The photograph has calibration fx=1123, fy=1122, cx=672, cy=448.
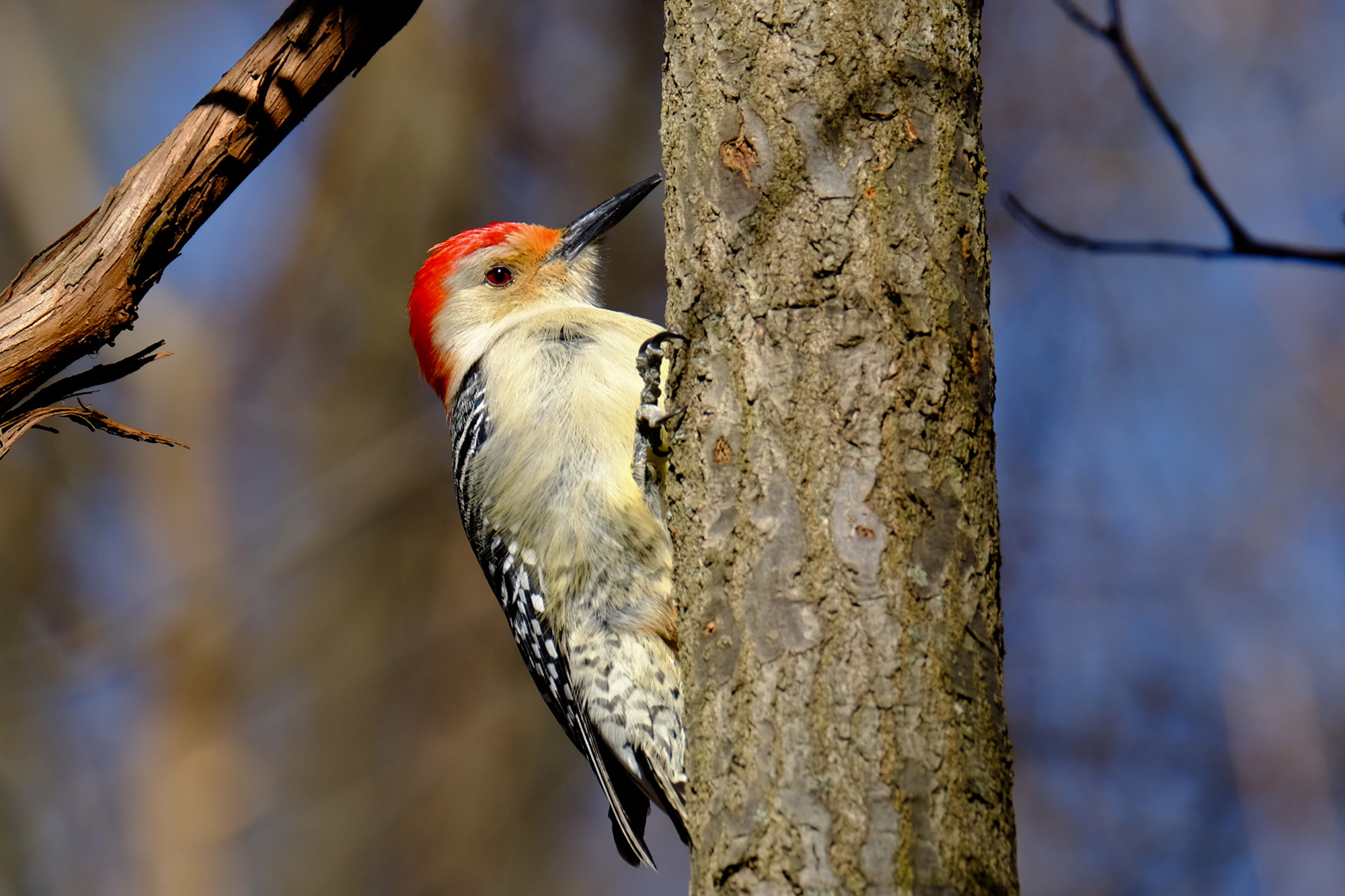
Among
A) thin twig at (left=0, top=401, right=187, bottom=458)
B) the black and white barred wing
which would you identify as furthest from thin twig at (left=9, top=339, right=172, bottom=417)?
the black and white barred wing

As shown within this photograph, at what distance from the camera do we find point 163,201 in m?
2.52

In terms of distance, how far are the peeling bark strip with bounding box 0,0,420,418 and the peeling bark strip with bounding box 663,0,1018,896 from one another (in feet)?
3.03

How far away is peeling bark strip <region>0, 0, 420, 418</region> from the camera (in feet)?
8.13

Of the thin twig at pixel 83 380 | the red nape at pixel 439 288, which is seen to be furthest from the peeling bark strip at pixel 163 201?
the red nape at pixel 439 288

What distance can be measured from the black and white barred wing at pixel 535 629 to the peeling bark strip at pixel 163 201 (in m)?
1.43

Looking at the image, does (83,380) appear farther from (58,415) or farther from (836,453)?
(836,453)

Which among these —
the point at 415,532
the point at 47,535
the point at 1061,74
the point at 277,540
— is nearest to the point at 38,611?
the point at 47,535

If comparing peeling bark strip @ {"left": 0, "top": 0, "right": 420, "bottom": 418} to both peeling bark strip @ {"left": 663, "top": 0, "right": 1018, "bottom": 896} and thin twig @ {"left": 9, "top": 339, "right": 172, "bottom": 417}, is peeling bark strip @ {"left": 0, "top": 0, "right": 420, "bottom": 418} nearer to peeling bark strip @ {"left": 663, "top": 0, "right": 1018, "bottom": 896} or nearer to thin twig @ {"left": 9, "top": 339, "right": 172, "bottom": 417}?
thin twig @ {"left": 9, "top": 339, "right": 172, "bottom": 417}

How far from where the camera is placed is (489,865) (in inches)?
358

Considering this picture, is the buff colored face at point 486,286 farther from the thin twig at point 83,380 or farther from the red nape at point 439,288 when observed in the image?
the thin twig at point 83,380

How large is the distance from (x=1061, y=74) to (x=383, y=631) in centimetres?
702

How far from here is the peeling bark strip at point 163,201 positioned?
248 cm

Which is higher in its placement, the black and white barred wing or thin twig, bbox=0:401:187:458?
thin twig, bbox=0:401:187:458

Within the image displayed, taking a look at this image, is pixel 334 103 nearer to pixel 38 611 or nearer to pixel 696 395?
pixel 38 611
